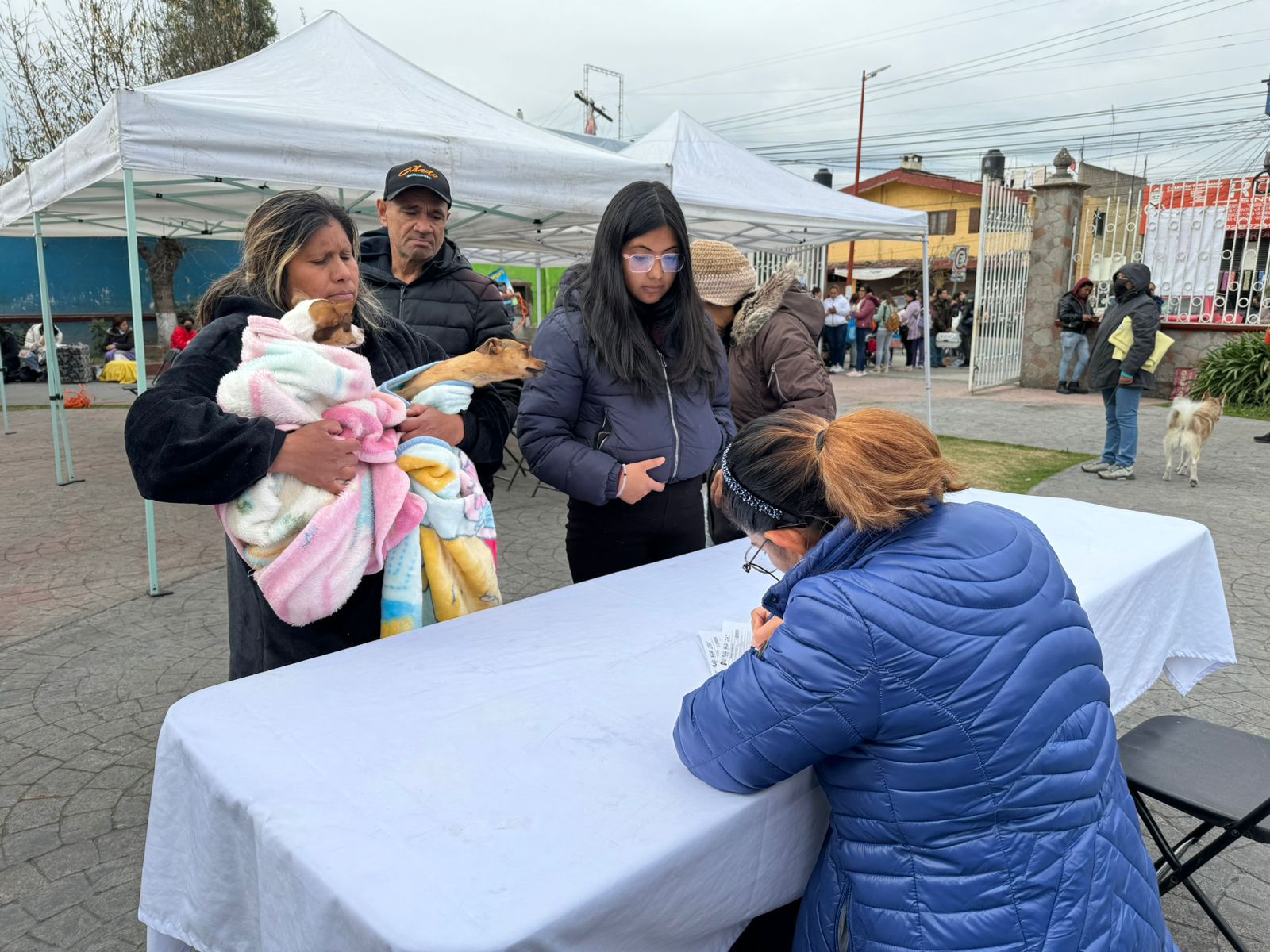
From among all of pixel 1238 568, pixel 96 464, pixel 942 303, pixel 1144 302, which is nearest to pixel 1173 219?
pixel 1144 302

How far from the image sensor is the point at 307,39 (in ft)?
17.7

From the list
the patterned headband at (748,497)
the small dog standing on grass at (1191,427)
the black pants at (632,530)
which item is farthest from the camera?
the small dog standing on grass at (1191,427)

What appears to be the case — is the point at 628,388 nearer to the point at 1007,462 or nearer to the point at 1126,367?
the point at 1126,367

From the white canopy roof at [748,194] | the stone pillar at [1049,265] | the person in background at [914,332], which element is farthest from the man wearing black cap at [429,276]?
the person in background at [914,332]

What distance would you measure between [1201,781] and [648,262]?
1.86m

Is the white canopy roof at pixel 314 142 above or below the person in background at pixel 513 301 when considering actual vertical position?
above

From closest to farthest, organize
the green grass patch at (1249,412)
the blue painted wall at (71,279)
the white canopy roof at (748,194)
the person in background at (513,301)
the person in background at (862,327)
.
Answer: the white canopy roof at (748,194) < the person in background at (513,301) < the green grass patch at (1249,412) < the person in background at (862,327) < the blue painted wall at (71,279)

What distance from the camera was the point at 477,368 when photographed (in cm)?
188

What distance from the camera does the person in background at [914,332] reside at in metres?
19.2

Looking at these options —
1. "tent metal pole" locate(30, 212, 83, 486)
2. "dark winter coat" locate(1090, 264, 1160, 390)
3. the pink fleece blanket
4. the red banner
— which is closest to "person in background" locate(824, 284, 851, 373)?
the red banner

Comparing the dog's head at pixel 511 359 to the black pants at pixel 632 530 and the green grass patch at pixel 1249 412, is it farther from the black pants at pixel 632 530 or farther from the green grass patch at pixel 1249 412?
the green grass patch at pixel 1249 412

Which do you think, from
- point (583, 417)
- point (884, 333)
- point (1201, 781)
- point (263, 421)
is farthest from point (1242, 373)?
point (263, 421)

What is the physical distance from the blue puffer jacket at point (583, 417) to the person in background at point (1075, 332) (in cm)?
1235

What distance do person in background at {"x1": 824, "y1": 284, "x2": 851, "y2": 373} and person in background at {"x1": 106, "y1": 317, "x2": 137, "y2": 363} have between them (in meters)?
14.4
